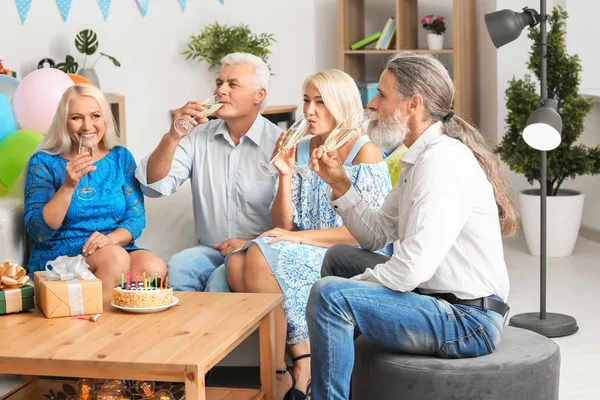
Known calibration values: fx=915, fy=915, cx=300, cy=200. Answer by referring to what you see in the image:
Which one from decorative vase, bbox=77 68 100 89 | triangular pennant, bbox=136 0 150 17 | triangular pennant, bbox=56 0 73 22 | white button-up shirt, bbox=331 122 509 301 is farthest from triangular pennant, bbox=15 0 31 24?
white button-up shirt, bbox=331 122 509 301

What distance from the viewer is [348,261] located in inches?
104

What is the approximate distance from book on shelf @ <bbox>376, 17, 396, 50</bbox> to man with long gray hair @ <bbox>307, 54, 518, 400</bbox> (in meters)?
3.96

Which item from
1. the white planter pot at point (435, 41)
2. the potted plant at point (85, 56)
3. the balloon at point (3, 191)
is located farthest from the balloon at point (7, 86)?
the white planter pot at point (435, 41)

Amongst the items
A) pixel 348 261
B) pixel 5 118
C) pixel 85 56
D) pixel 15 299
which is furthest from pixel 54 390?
pixel 85 56

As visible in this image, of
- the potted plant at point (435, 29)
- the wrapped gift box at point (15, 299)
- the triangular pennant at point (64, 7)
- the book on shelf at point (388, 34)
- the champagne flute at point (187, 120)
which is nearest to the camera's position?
the wrapped gift box at point (15, 299)

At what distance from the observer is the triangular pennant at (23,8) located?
15.0 ft

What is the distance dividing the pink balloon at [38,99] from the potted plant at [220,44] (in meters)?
2.13

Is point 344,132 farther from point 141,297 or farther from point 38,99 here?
point 38,99

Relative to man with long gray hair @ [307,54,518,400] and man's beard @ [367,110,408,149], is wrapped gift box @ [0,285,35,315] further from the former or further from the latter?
man's beard @ [367,110,408,149]

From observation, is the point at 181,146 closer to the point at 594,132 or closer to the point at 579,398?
the point at 579,398

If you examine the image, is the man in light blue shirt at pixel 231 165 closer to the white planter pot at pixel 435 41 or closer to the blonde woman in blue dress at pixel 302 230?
the blonde woman in blue dress at pixel 302 230

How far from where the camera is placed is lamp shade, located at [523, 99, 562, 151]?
11.3ft

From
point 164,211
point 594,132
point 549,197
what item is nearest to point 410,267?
point 164,211

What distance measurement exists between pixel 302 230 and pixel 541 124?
1.02m
